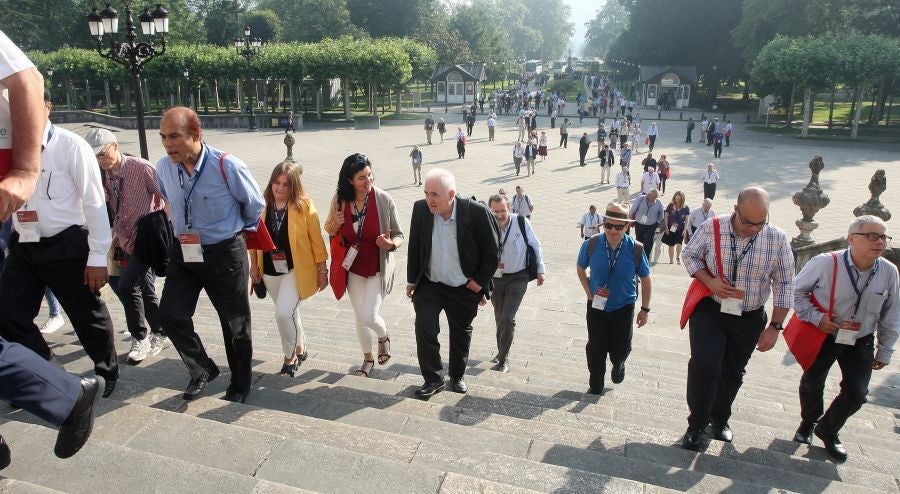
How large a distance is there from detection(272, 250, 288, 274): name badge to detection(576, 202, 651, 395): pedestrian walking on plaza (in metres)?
2.21

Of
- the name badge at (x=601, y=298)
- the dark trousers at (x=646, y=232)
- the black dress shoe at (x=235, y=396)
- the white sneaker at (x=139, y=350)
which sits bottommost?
the dark trousers at (x=646, y=232)

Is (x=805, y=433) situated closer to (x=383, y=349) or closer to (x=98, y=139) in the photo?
(x=383, y=349)

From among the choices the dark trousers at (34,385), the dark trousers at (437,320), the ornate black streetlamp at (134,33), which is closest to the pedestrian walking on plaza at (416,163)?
the ornate black streetlamp at (134,33)

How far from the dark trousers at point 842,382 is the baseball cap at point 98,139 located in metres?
5.09

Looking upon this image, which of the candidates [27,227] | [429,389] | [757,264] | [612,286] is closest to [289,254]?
[429,389]

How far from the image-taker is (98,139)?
448cm

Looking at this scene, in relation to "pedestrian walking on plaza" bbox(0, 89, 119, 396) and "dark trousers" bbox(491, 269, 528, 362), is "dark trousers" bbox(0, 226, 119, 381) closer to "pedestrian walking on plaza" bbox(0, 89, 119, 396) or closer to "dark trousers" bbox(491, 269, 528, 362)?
"pedestrian walking on plaza" bbox(0, 89, 119, 396)

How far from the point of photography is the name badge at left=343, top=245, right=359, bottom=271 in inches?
184

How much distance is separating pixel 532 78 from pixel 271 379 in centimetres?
Result: 8620

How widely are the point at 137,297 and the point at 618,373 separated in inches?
150

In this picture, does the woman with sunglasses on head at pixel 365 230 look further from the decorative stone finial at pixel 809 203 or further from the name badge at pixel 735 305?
the decorative stone finial at pixel 809 203

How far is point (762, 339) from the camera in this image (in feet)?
13.4

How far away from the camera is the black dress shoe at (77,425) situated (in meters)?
2.40

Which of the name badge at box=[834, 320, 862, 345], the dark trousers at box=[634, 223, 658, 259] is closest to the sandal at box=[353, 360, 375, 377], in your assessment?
the name badge at box=[834, 320, 862, 345]
